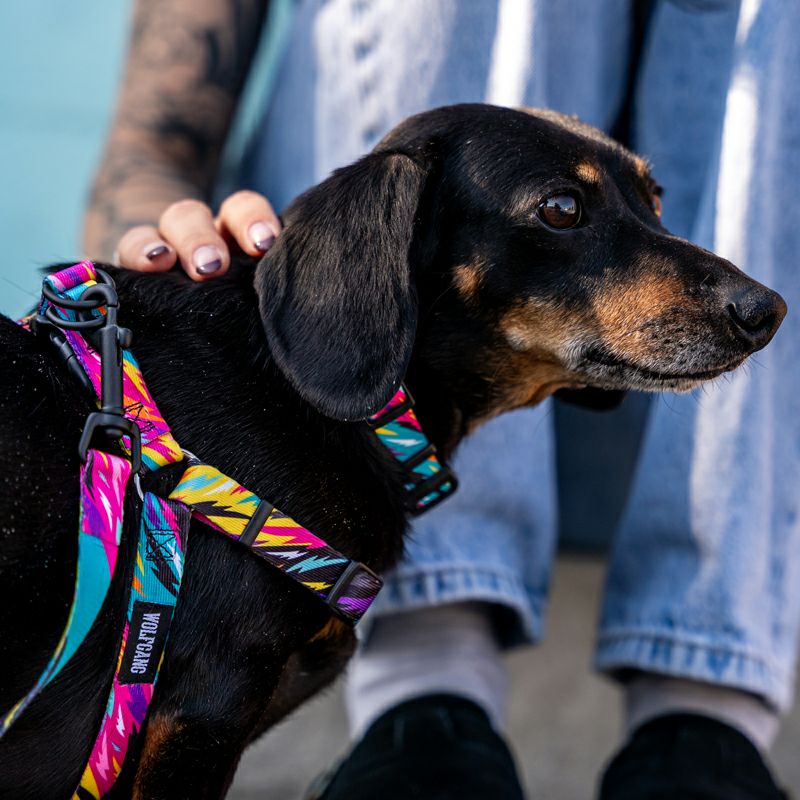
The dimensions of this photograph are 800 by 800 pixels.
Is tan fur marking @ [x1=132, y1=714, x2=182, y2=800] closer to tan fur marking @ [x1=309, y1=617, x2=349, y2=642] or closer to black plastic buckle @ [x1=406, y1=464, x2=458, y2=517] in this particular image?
tan fur marking @ [x1=309, y1=617, x2=349, y2=642]

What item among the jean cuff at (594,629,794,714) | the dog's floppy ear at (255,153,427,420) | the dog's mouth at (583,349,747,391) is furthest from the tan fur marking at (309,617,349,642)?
the jean cuff at (594,629,794,714)

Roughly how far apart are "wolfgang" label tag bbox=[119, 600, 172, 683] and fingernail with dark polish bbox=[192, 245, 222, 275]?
0.50 metres

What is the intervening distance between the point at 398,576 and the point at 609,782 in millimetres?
542

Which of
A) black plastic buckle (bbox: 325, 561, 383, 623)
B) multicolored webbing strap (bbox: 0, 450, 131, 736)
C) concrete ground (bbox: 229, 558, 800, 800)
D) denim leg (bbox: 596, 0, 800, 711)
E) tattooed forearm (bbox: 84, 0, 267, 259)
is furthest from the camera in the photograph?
tattooed forearm (bbox: 84, 0, 267, 259)

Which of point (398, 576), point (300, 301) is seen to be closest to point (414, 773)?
point (398, 576)

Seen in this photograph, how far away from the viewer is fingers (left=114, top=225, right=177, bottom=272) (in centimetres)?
149

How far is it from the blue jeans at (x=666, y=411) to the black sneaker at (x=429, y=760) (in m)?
0.21

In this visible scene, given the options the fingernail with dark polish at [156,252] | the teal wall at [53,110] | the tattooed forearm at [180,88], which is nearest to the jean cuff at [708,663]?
the fingernail with dark polish at [156,252]

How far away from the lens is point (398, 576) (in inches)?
75.9

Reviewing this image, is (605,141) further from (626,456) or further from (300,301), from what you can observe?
(626,456)

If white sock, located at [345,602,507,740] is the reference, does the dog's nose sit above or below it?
above

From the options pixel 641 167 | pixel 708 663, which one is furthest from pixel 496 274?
pixel 708 663

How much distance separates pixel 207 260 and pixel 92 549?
1.60ft

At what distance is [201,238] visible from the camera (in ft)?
4.89
